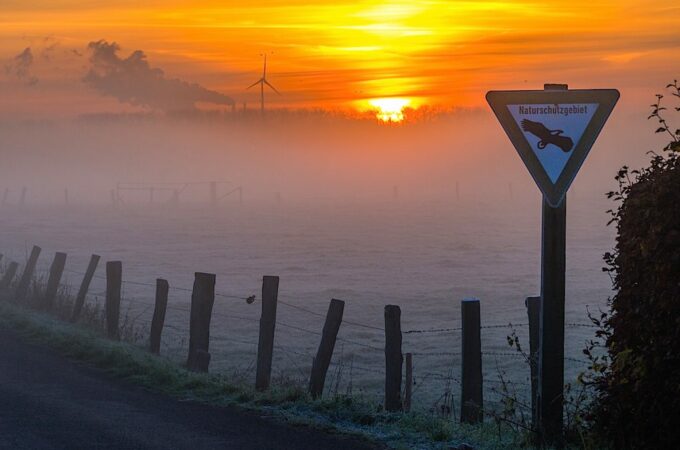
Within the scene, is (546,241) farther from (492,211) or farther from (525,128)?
(492,211)

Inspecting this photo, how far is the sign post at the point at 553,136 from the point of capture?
8.02 meters

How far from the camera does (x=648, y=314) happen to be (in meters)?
6.87

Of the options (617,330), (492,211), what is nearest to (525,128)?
(617,330)

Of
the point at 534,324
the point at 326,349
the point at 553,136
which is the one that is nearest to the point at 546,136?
the point at 553,136

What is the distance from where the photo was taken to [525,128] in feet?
26.6

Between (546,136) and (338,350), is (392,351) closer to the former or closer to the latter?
(546,136)

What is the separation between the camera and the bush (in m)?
6.62

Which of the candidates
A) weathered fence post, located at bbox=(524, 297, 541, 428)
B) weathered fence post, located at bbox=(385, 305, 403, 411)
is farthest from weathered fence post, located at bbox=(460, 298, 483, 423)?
weathered fence post, located at bbox=(385, 305, 403, 411)

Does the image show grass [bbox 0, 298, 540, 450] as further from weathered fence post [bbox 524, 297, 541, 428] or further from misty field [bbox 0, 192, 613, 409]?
misty field [bbox 0, 192, 613, 409]

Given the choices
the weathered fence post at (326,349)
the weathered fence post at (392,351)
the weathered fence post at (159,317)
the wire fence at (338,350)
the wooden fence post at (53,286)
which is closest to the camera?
the weathered fence post at (392,351)

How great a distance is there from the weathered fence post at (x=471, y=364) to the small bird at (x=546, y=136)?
9.56 ft

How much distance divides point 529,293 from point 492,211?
228 ft

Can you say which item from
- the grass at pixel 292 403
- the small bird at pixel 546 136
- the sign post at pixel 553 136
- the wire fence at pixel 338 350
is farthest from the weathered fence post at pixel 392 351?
the small bird at pixel 546 136

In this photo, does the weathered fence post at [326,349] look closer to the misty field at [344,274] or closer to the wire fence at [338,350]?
the misty field at [344,274]
